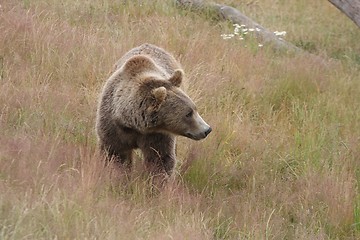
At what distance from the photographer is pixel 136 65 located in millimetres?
5336

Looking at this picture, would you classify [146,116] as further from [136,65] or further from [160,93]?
[136,65]

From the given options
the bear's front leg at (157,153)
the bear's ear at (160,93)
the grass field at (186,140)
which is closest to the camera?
the grass field at (186,140)

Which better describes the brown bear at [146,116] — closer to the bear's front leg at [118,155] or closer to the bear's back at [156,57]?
the bear's front leg at [118,155]

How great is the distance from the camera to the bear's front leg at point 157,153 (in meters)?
5.30

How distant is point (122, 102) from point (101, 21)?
4904 millimetres

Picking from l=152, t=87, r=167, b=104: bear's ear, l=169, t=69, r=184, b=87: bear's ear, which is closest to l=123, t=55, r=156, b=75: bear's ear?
l=169, t=69, r=184, b=87: bear's ear

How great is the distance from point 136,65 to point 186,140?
1346 mm

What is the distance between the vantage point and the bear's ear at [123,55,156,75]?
17.4 feet

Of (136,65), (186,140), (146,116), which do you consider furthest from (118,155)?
(186,140)

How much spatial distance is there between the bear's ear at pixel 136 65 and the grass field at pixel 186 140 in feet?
2.38

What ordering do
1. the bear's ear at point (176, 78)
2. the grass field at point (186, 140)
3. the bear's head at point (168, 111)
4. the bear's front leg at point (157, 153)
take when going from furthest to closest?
the bear's front leg at point (157, 153) < the bear's ear at point (176, 78) < the bear's head at point (168, 111) < the grass field at point (186, 140)

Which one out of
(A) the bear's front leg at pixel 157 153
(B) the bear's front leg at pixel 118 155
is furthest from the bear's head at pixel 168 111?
(B) the bear's front leg at pixel 118 155

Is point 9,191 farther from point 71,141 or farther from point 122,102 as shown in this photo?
point 71,141

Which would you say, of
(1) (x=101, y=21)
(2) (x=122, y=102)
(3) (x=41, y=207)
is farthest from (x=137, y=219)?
(1) (x=101, y=21)
